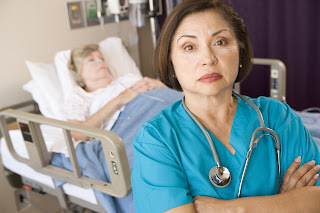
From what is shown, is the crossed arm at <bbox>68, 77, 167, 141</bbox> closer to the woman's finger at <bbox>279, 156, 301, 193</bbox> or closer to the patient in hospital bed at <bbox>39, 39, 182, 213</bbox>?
the patient in hospital bed at <bbox>39, 39, 182, 213</bbox>

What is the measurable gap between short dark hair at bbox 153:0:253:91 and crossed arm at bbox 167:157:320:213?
0.42 m

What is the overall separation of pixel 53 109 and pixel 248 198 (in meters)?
1.69

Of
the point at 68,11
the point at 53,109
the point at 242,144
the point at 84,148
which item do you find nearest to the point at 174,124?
the point at 242,144

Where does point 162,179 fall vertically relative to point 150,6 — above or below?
below

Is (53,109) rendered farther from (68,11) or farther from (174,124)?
(174,124)

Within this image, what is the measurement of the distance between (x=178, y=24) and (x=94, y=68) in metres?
1.41

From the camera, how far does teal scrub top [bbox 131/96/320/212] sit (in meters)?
1.01

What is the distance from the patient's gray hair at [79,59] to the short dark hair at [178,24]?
1327 millimetres

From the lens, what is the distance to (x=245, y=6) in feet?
9.24

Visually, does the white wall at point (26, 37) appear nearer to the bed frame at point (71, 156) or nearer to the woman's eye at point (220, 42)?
the bed frame at point (71, 156)

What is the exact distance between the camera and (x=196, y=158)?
3.42 feet

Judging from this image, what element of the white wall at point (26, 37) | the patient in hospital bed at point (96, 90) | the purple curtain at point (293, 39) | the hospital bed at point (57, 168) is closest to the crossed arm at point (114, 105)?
the patient in hospital bed at point (96, 90)

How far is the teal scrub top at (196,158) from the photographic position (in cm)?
101

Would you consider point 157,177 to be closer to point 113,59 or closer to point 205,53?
point 205,53
